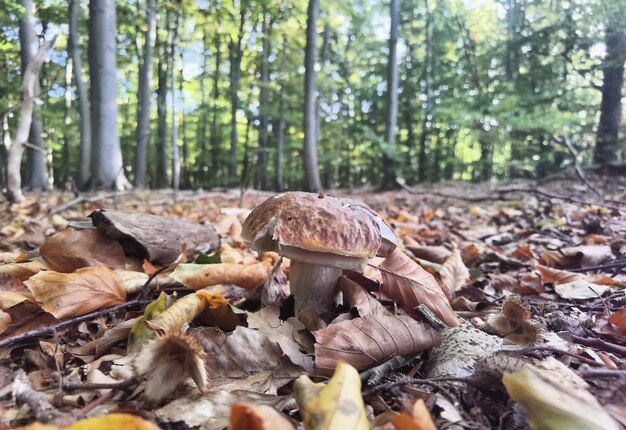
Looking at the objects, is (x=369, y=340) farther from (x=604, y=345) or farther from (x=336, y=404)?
(x=604, y=345)

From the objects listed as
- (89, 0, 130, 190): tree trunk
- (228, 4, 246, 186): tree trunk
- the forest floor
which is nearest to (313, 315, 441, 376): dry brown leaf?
the forest floor

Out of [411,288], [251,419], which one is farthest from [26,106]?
[251,419]

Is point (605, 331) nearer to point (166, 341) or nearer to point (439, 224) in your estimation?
point (166, 341)

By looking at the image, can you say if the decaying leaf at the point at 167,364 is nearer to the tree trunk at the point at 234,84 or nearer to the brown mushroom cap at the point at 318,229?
the brown mushroom cap at the point at 318,229

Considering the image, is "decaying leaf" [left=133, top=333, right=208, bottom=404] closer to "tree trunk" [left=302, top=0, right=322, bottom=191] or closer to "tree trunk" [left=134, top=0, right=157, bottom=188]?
"tree trunk" [left=302, top=0, right=322, bottom=191]

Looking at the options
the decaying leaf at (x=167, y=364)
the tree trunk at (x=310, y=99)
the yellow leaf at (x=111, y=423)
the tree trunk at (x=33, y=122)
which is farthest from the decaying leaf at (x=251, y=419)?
the tree trunk at (x=310, y=99)

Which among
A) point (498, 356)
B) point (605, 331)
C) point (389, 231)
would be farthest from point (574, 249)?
point (498, 356)
